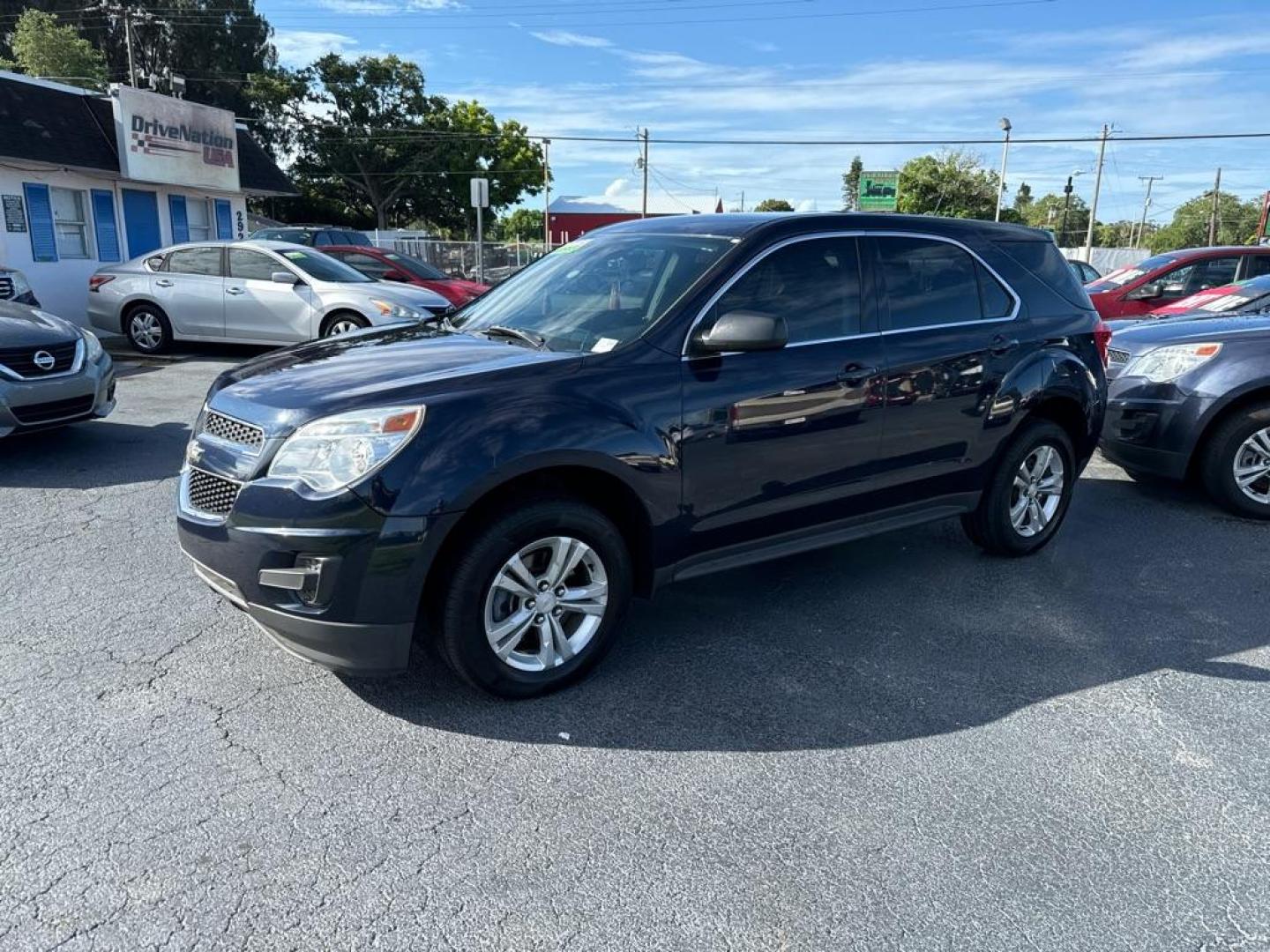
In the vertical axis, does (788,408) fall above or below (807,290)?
below

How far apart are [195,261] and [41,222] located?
5.62 m

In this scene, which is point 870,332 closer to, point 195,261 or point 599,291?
point 599,291

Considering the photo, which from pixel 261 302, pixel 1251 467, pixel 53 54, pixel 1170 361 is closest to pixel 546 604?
pixel 1170 361

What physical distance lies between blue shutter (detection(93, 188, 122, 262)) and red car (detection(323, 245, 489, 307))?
444cm

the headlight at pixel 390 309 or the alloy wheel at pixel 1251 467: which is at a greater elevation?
the headlight at pixel 390 309

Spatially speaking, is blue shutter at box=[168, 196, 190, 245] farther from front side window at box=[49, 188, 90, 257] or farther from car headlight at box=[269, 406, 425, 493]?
car headlight at box=[269, 406, 425, 493]

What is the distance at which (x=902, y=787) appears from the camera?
2963mm

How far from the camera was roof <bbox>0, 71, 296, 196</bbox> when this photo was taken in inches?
562

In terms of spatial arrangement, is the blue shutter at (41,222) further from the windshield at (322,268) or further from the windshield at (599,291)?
the windshield at (599,291)

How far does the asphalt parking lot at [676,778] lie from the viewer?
7.76 feet

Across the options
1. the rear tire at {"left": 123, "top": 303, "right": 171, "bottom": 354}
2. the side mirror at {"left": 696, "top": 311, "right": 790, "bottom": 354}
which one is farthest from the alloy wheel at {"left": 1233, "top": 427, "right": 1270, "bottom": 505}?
the rear tire at {"left": 123, "top": 303, "right": 171, "bottom": 354}

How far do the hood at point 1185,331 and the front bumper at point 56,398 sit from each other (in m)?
7.84

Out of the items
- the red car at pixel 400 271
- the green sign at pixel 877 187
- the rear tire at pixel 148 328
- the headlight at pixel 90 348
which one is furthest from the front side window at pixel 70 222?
the green sign at pixel 877 187

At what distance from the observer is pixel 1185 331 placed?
6480 mm
